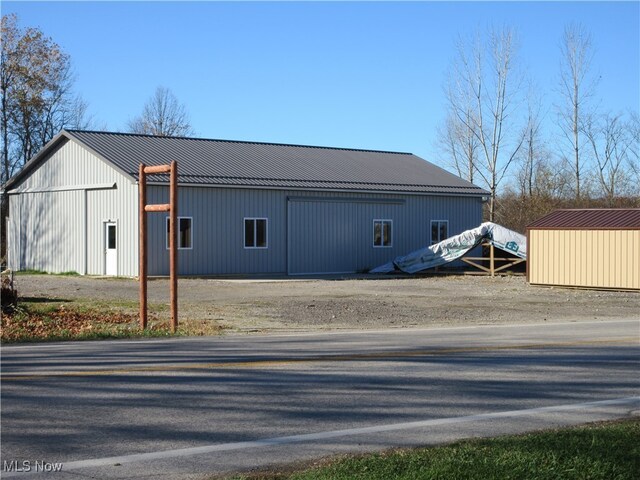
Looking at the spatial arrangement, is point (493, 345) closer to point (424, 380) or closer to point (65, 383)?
point (424, 380)

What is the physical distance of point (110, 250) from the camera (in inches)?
1469

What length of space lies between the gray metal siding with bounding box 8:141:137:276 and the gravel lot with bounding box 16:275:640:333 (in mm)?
1926

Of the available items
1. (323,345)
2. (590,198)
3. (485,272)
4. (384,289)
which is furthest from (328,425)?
(590,198)

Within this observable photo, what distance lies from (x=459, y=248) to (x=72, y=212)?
16.6 meters

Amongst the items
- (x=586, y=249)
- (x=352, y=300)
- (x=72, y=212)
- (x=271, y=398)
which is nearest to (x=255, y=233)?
(x=72, y=212)

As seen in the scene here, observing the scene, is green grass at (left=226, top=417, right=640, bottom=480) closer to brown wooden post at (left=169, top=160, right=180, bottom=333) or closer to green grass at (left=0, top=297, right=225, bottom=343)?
green grass at (left=0, top=297, right=225, bottom=343)

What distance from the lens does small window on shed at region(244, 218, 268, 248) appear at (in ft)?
127

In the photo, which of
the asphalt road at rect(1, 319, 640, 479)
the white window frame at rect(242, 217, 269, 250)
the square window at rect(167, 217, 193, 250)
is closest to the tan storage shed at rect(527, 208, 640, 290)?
the white window frame at rect(242, 217, 269, 250)

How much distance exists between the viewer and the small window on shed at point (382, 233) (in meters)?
43.0

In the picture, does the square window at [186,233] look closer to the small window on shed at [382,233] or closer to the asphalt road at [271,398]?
the small window on shed at [382,233]

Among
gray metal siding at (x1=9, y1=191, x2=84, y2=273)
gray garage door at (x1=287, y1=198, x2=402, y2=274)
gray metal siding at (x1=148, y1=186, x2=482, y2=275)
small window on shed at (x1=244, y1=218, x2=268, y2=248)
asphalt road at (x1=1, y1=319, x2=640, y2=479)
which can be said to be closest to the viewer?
asphalt road at (x1=1, y1=319, x2=640, y2=479)

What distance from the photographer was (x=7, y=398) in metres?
9.23

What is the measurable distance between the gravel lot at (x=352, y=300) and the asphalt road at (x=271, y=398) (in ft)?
17.7

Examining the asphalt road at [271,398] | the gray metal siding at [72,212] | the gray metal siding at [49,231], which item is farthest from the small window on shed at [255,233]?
the asphalt road at [271,398]
